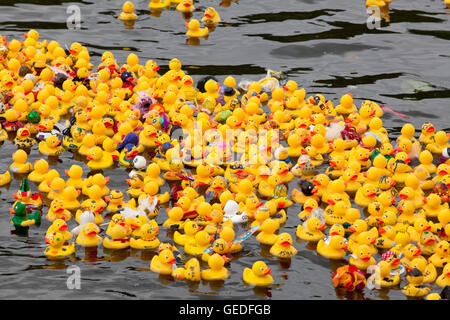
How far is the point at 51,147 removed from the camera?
1692 centimetres

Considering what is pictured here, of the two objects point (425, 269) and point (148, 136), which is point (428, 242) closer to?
point (425, 269)

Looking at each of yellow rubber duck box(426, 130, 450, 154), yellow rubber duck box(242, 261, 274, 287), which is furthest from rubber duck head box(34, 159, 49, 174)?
yellow rubber duck box(426, 130, 450, 154)

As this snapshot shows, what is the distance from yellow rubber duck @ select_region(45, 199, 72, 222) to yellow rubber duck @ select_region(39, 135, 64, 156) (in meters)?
2.57

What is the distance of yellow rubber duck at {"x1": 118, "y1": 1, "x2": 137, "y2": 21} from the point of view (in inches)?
966

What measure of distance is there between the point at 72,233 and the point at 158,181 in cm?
232

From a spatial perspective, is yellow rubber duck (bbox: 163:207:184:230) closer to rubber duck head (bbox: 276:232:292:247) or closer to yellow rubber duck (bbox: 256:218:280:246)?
yellow rubber duck (bbox: 256:218:280:246)

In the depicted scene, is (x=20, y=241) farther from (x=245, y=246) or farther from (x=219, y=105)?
(x=219, y=105)

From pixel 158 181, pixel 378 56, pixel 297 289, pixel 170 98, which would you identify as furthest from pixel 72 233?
pixel 378 56

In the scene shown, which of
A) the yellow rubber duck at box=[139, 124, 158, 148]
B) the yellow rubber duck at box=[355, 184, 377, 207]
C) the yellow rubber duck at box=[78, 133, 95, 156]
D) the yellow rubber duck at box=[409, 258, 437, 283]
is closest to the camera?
the yellow rubber duck at box=[409, 258, 437, 283]

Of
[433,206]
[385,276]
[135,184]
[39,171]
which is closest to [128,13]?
[39,171]

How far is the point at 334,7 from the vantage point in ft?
85.7

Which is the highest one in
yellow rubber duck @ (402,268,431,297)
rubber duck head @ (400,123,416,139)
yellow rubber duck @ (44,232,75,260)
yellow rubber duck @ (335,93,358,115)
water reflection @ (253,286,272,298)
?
yellow rubber duck @ (335,93,358,115)

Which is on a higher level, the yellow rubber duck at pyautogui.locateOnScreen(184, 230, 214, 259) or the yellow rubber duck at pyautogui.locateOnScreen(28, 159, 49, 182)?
the yellow rubber duck at pyautogui.locateOnScreen(28, 159, 49, 182)

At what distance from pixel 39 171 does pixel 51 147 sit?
131 centimetres
